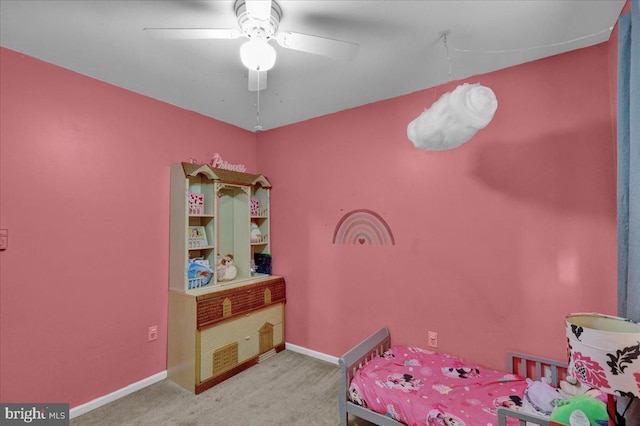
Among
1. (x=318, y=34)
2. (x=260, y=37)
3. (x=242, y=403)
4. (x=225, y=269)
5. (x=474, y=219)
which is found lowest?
(x=242, y=403)

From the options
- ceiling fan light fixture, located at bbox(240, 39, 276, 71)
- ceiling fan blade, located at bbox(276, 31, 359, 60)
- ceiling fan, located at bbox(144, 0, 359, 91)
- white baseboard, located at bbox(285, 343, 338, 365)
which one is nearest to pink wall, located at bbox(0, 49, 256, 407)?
white baseboard, located at bbox(285, 343, 338, 365)

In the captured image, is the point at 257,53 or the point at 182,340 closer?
the point at 257,53

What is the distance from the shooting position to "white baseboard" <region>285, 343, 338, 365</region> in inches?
122

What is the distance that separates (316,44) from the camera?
1.52 m

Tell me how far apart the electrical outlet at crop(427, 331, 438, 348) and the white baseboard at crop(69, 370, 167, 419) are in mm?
2375

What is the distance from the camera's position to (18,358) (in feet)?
6.56

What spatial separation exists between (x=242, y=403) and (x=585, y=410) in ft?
7.05

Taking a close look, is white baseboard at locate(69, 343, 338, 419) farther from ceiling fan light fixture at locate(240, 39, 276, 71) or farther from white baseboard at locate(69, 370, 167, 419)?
ceiling fan light fixture at locate(240, 39, 276, 71)

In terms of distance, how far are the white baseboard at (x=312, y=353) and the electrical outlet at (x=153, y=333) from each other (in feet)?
4.45

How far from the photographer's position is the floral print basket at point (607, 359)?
106cm

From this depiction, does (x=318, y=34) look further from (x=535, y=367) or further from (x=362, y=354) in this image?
(x=535, y=367)

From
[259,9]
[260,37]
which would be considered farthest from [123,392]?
[259,9]

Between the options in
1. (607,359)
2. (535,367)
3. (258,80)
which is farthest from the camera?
(535,367)

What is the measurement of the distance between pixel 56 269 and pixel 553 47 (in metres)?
3.76
